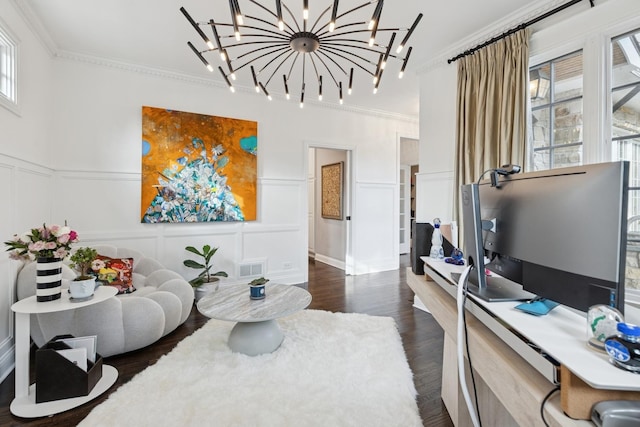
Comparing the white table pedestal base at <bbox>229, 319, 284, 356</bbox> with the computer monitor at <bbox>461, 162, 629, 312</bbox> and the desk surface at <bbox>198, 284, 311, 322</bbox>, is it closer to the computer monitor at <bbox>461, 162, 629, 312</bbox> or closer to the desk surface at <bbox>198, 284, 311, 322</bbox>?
the desk surface at <bbox>198, 284, 311, 322</bbox>

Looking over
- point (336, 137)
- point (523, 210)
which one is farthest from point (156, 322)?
point (336, 137)

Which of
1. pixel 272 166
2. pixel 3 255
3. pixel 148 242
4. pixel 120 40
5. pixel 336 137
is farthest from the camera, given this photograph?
pixel 336 137

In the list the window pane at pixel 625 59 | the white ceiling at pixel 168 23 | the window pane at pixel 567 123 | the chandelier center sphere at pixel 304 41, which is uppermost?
the white ceiling at pixel 168 23

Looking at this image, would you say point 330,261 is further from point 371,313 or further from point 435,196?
point 435,196

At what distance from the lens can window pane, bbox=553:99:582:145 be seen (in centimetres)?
239

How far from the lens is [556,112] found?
2551 mm

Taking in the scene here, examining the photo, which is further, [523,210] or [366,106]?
[366,106]

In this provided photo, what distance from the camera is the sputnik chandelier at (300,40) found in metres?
1.81

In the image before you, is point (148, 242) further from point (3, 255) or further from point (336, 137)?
point (336, 137)

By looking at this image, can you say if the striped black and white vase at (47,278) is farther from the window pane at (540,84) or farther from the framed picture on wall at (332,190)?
the framed picture on wall at (332,190)

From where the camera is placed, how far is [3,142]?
2.24 meters

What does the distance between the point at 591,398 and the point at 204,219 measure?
3.96 m

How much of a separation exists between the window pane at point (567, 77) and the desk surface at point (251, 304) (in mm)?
2754

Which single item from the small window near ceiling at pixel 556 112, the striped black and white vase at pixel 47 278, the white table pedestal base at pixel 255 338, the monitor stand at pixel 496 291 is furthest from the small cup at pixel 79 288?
the small window near ceiling at pixel 556 112
